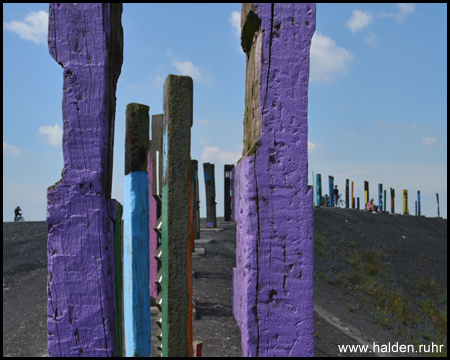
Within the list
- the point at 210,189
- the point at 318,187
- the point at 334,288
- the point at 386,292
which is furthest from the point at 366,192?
the point at 334,288

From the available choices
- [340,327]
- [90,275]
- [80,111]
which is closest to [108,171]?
[80,111]

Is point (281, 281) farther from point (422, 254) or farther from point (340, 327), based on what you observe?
point (422, 254)

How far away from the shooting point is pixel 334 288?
9008 mm

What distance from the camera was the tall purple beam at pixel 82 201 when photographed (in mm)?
2070

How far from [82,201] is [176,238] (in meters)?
0.56

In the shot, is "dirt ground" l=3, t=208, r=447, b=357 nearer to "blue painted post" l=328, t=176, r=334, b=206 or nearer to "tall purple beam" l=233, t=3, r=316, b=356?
"tall purple beam" l=233, t=3, r=316, b=356

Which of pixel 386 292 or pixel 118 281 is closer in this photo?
pixel 118 281

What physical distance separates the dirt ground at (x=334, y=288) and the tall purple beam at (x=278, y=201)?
2702mm

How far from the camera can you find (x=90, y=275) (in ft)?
6.83

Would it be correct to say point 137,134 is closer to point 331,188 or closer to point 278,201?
point 278,201

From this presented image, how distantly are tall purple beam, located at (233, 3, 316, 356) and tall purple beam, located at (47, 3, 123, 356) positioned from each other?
69cm

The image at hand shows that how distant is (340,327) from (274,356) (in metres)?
5.48

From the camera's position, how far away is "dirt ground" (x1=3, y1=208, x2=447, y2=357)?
5.70m

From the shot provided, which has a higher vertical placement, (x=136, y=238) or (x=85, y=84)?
(x=85, y=84)
